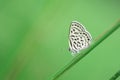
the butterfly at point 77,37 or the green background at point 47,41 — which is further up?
the butterfly at point 77,37

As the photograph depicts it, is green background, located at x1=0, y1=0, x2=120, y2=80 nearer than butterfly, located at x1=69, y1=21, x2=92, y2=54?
No

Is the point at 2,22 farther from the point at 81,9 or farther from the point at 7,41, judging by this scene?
the point at 81,9

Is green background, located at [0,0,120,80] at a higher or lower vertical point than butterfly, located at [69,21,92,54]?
lower

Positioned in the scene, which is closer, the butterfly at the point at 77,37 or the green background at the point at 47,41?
the butterfly at the point at 77,37

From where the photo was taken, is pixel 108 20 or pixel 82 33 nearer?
pixel 82 33

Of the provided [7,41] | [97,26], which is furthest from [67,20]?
[7,41]
